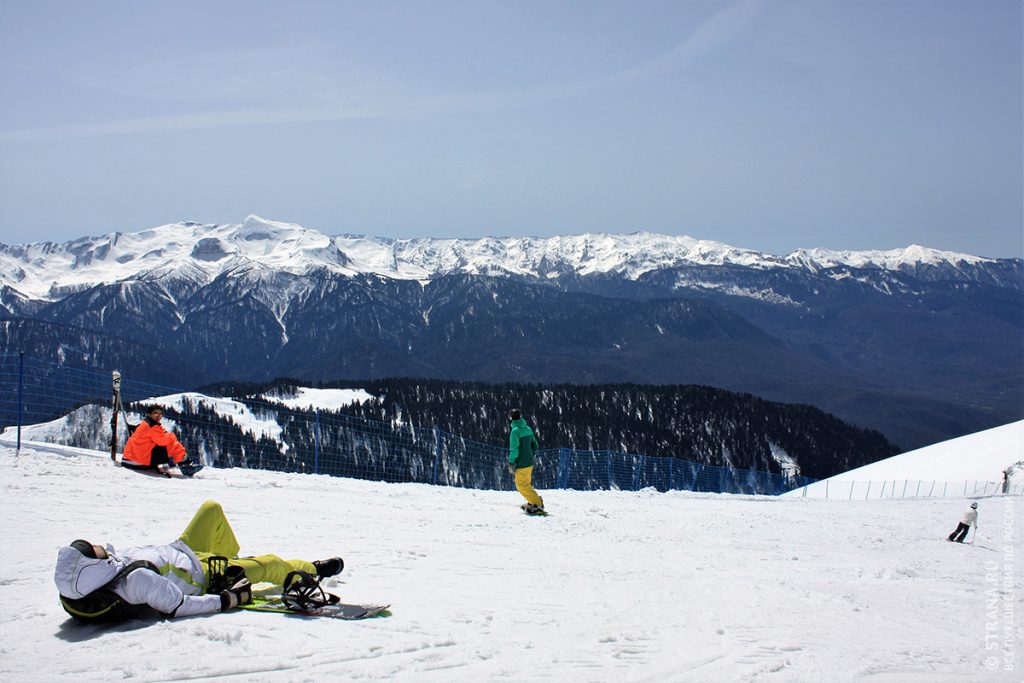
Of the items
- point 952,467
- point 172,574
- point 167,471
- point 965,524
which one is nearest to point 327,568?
point 172,574

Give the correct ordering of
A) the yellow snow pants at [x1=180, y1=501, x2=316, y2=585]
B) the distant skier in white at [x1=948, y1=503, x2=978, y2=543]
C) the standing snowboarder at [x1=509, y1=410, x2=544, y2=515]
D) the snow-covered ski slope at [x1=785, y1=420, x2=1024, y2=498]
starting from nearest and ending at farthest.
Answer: the yellow snow pants at [x1=180, y1=501, x2=316, y2=585]
the standing snowboarder at [x1=509, y1=410, x2=544, y2=515]
the distant skier in white at [x1=948, y1=503, x2=978, y2=543]
the snow-covered ski slope at [x1=785, y1=420, x2=1024, y2=498]

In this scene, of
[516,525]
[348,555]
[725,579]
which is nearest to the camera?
[348,555]

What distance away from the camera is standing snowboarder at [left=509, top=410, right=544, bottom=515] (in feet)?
45.0

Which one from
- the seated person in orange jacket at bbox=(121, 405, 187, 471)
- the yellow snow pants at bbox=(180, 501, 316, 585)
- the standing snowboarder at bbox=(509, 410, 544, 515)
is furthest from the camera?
the standing snowboarder at bbox=(509, 410, 544, 515)

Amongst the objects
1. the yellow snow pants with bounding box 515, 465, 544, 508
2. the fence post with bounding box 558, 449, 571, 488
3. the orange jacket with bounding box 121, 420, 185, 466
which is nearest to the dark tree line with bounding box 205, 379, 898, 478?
the fence post with bounding box 558, 449, 571, 488

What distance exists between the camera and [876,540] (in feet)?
44.5

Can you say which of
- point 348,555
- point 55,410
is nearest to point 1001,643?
point 348,555

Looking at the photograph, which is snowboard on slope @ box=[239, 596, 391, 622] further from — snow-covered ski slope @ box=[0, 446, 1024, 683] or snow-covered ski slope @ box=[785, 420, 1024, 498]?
snow-covered ski slope @ box=[785, 420, 1024, 498]

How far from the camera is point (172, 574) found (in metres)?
6.00

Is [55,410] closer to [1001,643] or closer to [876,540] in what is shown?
[876,540]

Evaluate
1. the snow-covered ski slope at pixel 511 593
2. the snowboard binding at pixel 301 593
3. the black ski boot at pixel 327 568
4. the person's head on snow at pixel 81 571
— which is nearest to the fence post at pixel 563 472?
the snow-covered ski slope at pixel 511 593

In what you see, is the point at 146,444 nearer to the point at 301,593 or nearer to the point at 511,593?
the point at 301,593

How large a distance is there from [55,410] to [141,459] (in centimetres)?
1015

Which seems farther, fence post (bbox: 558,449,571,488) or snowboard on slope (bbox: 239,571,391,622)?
fence post (bbox: 558,449,571,488)
